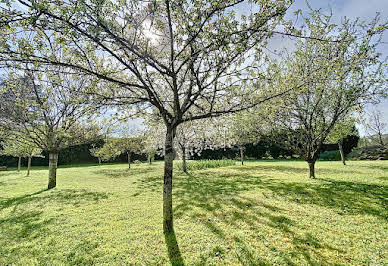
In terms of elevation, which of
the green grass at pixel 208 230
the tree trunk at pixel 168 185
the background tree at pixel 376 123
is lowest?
the green grass at pixel 208 230

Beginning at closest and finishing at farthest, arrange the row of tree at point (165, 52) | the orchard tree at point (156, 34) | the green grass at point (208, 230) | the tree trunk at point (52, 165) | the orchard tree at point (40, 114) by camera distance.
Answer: the orchard tree at point (156, 34), the row of tree at point (165, 52), the green grass at point (208, 230), the orchard tree at point (40, 114), the tree trunk at point (52, 165)

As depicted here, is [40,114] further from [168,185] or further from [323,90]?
[323,90]

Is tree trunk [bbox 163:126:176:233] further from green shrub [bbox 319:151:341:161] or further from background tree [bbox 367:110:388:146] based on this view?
green shrub [bbox 319:151:341:161]

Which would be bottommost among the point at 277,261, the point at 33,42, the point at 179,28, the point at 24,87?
the point at 277,261

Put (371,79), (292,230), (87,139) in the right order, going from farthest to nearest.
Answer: (87,139)
(371,79)
(292,230)

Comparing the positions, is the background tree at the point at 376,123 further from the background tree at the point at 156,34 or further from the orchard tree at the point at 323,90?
the background tree at the point at 156,34

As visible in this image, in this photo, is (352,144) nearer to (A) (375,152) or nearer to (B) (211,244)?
(A) (375,152)

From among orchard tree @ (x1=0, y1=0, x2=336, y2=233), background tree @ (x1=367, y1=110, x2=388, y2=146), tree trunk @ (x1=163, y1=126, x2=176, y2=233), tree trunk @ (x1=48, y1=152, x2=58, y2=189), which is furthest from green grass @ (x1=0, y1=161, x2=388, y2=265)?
background tree @ (x1=367, y1=110, x2=388, y2=146)

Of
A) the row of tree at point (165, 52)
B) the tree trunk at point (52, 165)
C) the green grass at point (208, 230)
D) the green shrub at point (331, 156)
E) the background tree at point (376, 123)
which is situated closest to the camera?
the row of tree at point (165, 52)

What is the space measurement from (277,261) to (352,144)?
87.7 feet

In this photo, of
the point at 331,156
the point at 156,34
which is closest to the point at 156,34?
the point at 156,34

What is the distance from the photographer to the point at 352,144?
76.0 ft

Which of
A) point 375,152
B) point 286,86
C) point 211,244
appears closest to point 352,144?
point 375,152

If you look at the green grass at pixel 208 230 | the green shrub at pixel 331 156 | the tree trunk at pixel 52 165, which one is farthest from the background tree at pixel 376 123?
the tree trunk at pixel 52 165
